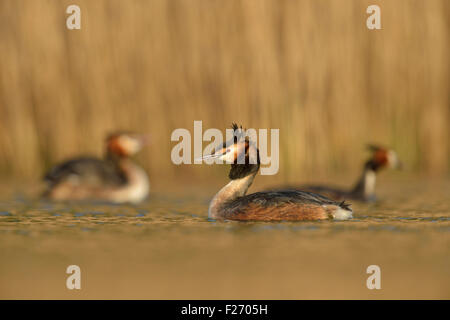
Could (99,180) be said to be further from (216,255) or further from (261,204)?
(216,255)

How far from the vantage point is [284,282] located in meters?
5.11

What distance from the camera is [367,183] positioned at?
10109 mm

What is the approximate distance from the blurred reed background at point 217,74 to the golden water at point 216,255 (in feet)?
10.0

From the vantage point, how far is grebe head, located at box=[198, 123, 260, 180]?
7.66 metres

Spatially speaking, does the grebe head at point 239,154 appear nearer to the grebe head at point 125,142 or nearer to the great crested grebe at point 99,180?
the great crested grebe at point 99,180

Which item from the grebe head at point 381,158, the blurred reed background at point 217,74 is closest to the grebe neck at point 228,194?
the grebe head at point 381,158

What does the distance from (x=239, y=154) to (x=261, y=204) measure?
66cm

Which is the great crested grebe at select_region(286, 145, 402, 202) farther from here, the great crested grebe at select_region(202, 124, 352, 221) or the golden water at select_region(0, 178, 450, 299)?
the great crested grebe at select_region(202, 124, 352, 221)

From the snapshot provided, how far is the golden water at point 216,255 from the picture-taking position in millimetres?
4941

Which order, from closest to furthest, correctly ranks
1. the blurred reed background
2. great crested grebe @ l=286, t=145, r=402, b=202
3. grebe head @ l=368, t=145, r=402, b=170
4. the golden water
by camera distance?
the golden water
great crested grebe @ l=286, t=145, r=402, b=202
grebe head @ l=368, t=145, r=402, b=170
the blurred reed background

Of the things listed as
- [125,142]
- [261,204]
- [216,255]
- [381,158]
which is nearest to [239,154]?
[261,204]

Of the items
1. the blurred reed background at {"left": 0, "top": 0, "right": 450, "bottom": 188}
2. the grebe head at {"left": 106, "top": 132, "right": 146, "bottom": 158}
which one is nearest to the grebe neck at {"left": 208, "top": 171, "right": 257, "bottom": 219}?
the grebe head at {"left": 106, "top": 132, "right": 146, "bottom": 158}

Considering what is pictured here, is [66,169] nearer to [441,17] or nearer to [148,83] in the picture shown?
[148,83]

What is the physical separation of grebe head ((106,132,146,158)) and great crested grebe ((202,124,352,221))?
299 centimetres
